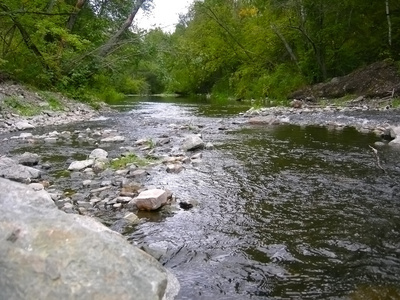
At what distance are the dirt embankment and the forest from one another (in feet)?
4.71

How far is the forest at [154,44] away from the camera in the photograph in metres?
16.7

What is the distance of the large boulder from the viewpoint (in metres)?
2.14

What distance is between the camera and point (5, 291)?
2117mm

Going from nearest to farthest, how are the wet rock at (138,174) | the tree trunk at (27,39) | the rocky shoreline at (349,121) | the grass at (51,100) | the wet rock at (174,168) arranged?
the wet rock at (138,174)
the wet rock at (174,168)
the rocky shoreline at (349,121)
the tree trunk at (27,39)
the grass at (51,100)

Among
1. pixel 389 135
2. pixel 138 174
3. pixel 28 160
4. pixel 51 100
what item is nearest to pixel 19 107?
pixel 51 100

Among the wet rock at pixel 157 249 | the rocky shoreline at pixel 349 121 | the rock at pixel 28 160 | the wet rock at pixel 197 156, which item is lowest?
the rock at pixel 28 160

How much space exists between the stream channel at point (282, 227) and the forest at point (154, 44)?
10.7m

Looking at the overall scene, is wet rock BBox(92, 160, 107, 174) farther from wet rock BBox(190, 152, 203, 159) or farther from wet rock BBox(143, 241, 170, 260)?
wet rock BBox(143, 241, 170, 260)

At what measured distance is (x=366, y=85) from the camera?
18906mm

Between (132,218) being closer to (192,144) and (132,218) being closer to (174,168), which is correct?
(174,168)

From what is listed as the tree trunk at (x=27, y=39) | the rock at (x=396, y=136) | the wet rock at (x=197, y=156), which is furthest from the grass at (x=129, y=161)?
the tree trunk at (x=27, y=39)

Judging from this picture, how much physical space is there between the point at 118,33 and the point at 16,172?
1690 centimetres

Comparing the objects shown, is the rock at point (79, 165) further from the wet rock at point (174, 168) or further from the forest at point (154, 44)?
the forest at point (154, 44)

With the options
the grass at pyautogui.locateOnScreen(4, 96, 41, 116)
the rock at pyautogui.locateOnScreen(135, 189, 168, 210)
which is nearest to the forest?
the grass at pyautogui.locateOnScreen(4, 96, 41, 116)
